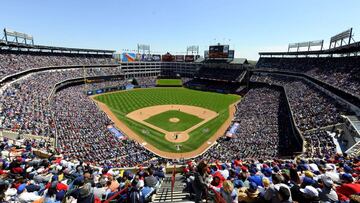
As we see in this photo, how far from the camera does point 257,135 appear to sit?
90.3ft

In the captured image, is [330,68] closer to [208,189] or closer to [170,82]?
[208,189]

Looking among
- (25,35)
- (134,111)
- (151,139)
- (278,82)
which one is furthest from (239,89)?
(25,35)

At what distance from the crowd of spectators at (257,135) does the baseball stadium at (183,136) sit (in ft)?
0.54

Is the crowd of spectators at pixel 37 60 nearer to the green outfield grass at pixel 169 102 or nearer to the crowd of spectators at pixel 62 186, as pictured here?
the green outfield grass at pixel 169 102

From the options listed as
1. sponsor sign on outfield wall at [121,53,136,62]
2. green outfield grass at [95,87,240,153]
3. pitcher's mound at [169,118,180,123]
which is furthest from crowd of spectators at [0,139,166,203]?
sponsor sign on outfield wall at [121,53,136,62]

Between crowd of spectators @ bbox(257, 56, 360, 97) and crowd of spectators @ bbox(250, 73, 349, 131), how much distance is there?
2558 millimetres

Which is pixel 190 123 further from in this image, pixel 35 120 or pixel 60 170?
pixel 60 170

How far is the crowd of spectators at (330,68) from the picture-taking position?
28306 mm

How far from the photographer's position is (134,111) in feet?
139

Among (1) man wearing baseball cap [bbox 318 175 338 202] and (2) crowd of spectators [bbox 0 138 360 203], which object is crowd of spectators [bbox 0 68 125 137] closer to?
(2) crowd of spectators [bbox 0 138 360 203]

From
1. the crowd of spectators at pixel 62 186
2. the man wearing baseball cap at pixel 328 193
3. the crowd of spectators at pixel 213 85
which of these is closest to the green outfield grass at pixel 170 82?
the crowd of spectators at pixel 213 85

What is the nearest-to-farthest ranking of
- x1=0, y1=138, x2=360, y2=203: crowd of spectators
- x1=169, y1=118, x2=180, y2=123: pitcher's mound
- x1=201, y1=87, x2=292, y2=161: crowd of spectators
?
x1=0, y1=138, x2=360, y2=203: crowd of spectators, x1=201, y1=87, x2=292, y2=161: crowd of spectators, x1=169, y1=118, x2=180, y2=123: pitcher's mound

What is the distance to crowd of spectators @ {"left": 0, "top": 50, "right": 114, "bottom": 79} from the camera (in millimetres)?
39531

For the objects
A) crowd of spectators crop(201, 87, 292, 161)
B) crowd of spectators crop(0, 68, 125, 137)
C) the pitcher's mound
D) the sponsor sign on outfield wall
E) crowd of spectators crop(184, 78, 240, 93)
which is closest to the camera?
crowd of spectators crop(0, 68, 125, 137)
